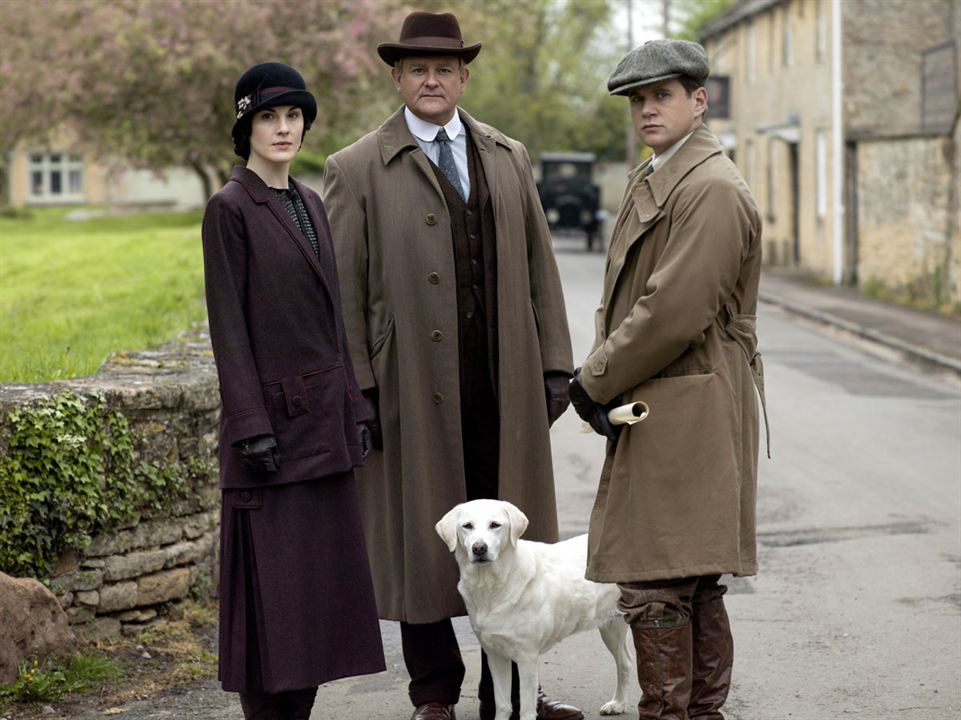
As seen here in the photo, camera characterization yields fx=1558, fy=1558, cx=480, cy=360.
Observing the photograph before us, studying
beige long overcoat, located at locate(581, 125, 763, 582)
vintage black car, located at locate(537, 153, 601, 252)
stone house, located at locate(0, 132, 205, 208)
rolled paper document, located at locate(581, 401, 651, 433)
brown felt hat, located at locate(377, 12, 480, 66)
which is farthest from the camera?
stone house, located at locate(0, 132, 205, 208)

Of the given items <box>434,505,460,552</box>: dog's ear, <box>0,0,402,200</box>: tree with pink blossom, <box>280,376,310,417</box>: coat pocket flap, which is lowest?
<box>434,505,460,552</box>: dog's ear

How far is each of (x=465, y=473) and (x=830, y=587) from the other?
2680mm

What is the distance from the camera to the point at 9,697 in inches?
222

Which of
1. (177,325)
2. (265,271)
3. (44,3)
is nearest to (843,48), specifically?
(44,3)

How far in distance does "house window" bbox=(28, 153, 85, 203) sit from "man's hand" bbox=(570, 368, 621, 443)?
68848 millimetres

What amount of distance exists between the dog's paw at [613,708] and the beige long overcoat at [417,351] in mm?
682

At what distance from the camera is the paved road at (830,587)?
5.73 meters

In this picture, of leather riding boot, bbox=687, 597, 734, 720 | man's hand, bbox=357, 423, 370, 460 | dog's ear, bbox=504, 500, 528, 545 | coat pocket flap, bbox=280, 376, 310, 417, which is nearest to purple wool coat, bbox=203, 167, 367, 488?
coat pocket flap, bbox=280, 376, 310, 417

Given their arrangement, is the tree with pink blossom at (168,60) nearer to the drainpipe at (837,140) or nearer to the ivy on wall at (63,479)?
the drainpipe at (837,140)

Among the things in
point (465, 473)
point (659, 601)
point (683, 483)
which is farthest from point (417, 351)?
→ point (659, 601)

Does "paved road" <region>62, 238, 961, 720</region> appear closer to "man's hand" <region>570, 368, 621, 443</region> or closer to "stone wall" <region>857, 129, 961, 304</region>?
"man's hand" <region>570, 368, 621, 443</region>

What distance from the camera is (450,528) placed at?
16.5 ft

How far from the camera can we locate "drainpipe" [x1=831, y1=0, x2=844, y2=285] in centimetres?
2803

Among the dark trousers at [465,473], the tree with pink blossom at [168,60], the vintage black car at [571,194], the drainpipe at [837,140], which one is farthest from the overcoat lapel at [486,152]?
the vintage black car at [571,194]
